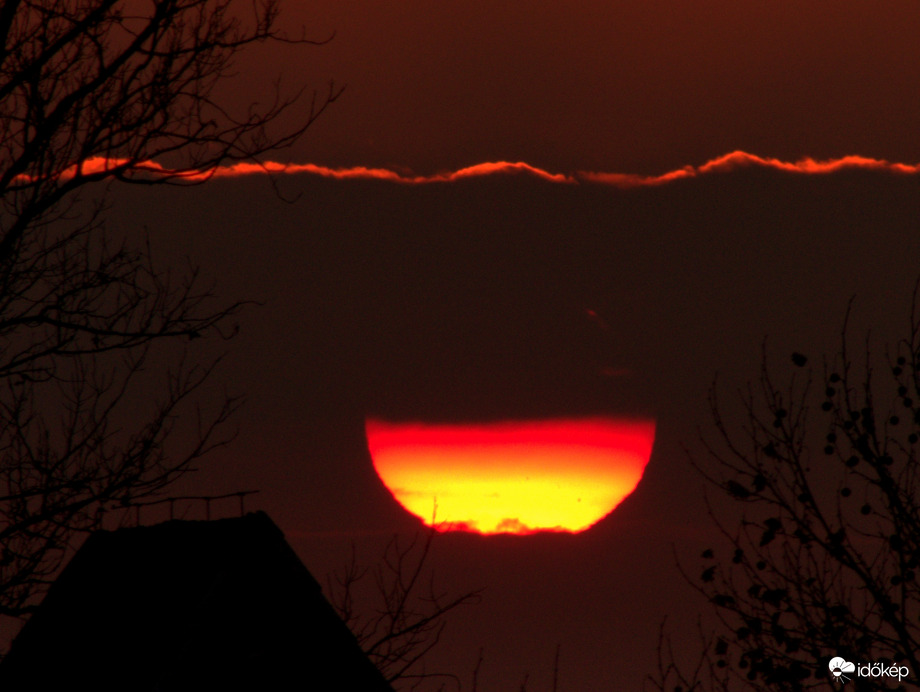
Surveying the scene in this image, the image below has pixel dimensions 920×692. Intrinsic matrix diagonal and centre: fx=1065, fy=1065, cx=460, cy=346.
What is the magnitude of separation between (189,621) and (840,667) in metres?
6.18

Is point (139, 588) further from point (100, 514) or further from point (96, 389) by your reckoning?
point (96, 389)

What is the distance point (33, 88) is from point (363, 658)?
6.61 meters

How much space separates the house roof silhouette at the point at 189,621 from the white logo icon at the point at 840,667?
4.64 meters

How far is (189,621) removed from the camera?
10266 mm

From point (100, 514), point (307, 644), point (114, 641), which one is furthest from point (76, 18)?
point (307, 644)

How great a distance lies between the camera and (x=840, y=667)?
392 inches

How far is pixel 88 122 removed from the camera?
9656 mm

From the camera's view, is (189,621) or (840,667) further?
(189,621)

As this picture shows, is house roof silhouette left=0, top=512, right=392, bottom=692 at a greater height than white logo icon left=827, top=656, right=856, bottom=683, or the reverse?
house roof silhouette left=0, top=512, right=392, bottom=692

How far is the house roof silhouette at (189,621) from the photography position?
33.2 ft

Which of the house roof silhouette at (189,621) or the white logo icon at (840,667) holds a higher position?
the house roof silhouette at (189,621)

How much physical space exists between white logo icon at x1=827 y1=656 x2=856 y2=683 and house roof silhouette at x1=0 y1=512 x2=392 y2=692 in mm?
4639

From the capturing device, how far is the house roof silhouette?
10.1 metres

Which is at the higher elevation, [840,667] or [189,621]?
[189,621]
